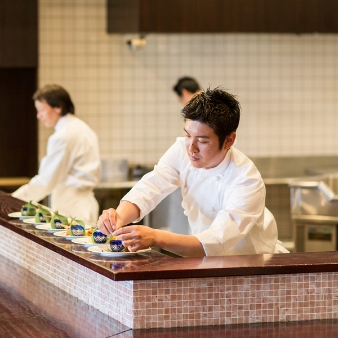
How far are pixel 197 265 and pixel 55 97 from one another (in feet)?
9.82

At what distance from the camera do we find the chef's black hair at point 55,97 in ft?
17.3

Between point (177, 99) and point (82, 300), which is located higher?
point (177, 99)

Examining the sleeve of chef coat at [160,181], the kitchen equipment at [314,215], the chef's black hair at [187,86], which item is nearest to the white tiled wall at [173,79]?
the chef's black hair at [187,86]

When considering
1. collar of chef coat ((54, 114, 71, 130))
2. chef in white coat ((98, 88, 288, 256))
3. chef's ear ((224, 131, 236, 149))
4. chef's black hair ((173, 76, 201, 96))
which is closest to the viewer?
chef in white coat ((98, 88, 288, 256))

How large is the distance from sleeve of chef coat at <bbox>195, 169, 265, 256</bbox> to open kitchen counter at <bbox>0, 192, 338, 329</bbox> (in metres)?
0.18

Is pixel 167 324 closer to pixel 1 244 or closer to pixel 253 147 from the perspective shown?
pixel 1 244

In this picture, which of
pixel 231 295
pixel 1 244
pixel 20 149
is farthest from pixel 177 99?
pixel 231 295

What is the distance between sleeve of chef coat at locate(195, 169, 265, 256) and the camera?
2887 millimetres

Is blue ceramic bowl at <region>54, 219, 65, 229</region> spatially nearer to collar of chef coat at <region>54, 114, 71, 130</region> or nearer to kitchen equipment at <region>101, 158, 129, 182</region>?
collar of chef coat at <region>54, 114, 71, 130</region>

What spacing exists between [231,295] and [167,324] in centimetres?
23

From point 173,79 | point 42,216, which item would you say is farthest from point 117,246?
point 173,79

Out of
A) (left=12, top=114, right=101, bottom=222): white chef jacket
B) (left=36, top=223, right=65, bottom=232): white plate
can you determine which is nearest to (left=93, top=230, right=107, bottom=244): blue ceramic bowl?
(left=36, top=223, right=65, bottom=232): white plate

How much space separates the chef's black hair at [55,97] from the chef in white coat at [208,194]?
208 centimetres

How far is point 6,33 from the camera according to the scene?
628cm
